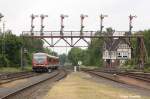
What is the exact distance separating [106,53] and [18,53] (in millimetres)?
19413

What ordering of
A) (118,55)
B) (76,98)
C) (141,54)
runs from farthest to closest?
(118,55) < (141,54) < (76,98)

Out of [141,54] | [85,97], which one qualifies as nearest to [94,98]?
[85,97]

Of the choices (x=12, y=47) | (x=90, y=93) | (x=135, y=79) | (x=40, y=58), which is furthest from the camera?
(x=12, y=47)

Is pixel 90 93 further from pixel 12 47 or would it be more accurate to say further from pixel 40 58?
pixel 12 47

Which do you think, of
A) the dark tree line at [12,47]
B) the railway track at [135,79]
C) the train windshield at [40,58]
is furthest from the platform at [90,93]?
the dark tree line at [12,47]

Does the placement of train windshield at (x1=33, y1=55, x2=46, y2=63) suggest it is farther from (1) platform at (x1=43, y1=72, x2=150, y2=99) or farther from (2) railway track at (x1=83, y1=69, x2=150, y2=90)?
(1) platform at (x1=43, y1=72, x2=150, y2=99)

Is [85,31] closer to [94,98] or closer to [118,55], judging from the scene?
[118,55]

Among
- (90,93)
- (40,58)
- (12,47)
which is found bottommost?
(90,93)

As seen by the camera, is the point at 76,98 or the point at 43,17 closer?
the point at 76,98

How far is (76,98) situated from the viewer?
79.3ft

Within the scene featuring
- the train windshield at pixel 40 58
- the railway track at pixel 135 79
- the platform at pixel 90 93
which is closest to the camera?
the platform at pixel 90 93

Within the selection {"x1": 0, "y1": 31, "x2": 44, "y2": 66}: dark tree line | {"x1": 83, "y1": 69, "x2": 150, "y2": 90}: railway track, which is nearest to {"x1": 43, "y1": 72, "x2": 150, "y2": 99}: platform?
{"x1": 83, "y1": 69, "x2": 150, "y2": 90}: railway track

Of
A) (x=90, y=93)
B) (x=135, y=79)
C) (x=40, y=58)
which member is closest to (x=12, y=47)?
(x=40, y=58)

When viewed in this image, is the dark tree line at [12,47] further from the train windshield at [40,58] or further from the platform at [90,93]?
the platform at [90,93]
